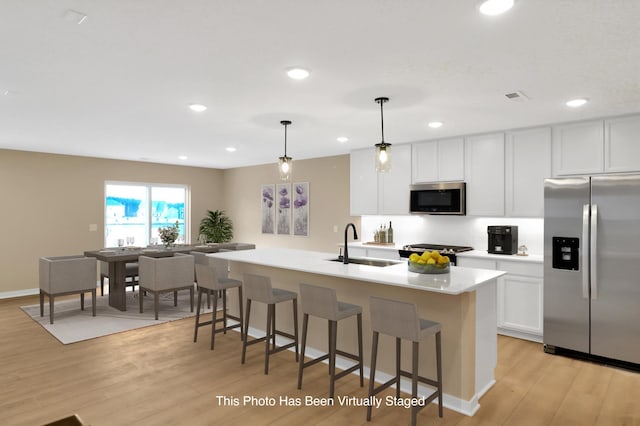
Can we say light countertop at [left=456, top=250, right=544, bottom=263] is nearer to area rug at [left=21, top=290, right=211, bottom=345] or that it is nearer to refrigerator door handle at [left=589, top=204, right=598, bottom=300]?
refrigerator door handle at [left=589, top=204, right=598, bottom=300]

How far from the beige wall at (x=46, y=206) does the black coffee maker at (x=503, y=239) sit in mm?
6839

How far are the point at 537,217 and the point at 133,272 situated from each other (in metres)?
5.81

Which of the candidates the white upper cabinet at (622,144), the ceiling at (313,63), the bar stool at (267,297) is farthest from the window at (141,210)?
the white upper cabinet at (622,144)

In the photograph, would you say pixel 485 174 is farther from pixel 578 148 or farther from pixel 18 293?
pixel 18 293

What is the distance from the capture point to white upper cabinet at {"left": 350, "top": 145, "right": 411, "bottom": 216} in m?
5.70

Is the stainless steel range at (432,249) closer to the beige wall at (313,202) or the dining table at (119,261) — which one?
the beige wall at (313,202)

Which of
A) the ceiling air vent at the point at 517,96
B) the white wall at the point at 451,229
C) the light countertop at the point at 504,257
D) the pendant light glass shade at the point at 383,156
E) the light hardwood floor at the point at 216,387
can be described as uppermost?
the ceiling air vent at the point at 517,96

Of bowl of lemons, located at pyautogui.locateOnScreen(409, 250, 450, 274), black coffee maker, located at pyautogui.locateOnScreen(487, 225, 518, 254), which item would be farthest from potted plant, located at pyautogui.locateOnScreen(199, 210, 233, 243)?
bowl of lemons, located at pyautogui.locateOnScreen(409, 250, 450, 274)

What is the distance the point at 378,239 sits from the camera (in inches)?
241

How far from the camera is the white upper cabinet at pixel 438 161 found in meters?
5.14

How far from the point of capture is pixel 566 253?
3965 millimetres

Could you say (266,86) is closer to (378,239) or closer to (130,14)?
(130,14)

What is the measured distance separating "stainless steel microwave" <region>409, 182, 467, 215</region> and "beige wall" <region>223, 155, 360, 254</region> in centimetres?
142

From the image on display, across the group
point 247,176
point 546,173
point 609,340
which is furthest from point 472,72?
point 247,176
